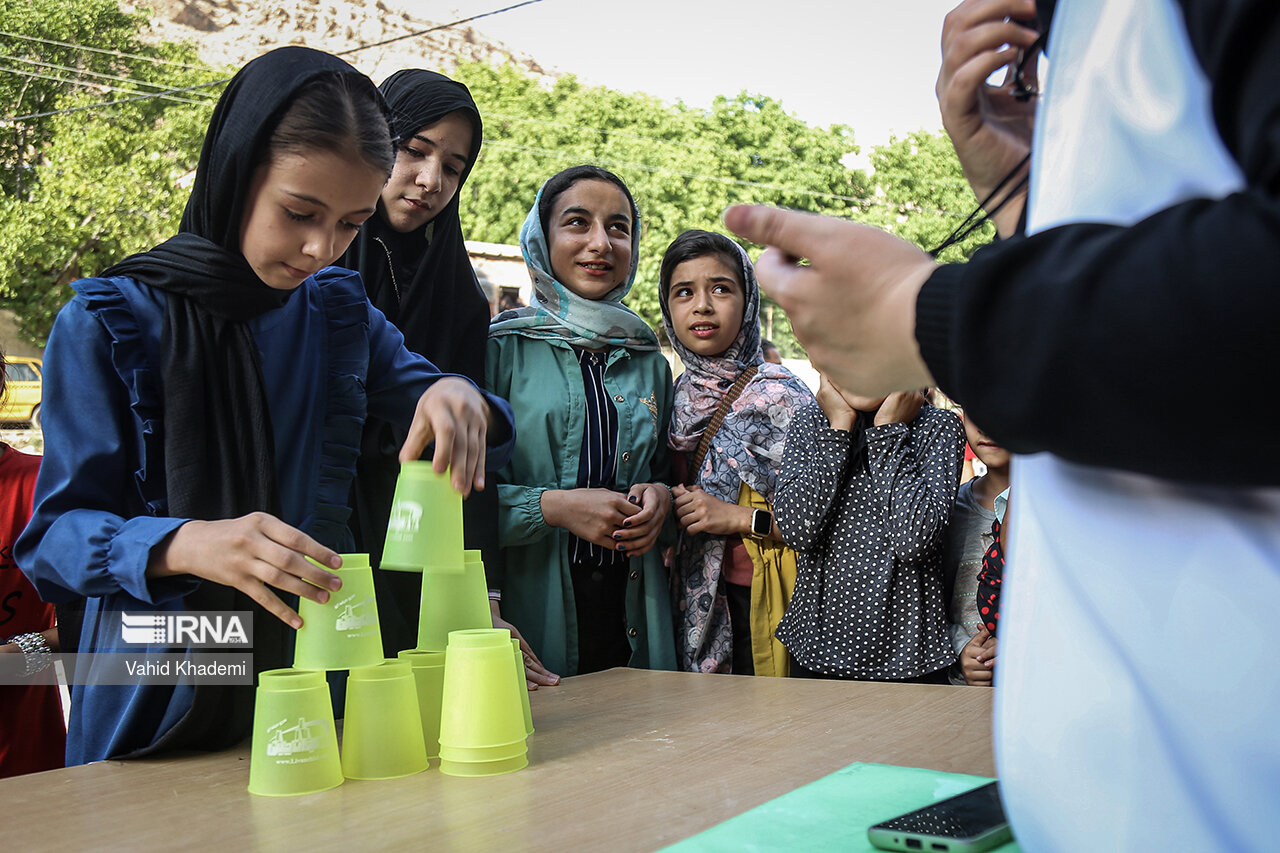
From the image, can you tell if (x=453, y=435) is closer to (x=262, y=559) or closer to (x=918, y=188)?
(x=262, y=559)

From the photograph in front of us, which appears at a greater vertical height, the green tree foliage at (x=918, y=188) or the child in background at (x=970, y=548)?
the green tree foliage at (x=918, y=188)

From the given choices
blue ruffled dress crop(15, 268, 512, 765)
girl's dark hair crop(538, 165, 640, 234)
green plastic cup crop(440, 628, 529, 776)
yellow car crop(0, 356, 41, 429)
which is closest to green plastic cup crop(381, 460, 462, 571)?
green plastic cup crop(440, 628, 529, 776)

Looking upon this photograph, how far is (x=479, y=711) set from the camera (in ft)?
3.99

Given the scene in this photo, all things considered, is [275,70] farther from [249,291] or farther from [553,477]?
[553,477]

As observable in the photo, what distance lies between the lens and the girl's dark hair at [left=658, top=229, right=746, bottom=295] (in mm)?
3027

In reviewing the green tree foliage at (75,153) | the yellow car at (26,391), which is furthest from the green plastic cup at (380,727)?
the green tree foliage at (75,153)

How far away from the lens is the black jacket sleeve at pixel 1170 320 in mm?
441

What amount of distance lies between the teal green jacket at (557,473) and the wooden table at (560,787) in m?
0.73

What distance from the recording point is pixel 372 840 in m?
0.97

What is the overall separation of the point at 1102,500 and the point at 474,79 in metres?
29.7

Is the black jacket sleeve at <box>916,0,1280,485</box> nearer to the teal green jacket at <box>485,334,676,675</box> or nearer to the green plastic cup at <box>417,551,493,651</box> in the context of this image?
the green plastic cup at <box>417,551,493,651</box>

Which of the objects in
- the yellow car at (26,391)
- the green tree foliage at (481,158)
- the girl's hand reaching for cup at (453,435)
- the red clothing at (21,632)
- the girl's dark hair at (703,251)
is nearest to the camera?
the girl's hand reaching for cup at (453,435)

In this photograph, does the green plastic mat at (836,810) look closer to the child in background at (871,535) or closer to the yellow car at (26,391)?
the child in background at (871,535)

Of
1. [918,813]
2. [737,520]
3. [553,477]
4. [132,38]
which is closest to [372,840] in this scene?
[918,813]
